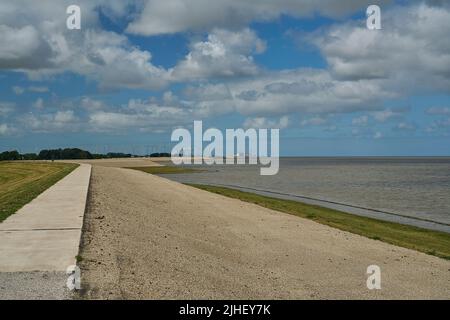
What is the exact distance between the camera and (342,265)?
1383cm

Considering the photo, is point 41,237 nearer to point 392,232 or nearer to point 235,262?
point 235,262

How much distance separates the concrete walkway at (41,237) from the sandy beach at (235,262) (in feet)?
1.30

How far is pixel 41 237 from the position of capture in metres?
13.3

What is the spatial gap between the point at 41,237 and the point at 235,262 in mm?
4831

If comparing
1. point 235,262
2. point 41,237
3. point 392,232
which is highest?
point 41,237

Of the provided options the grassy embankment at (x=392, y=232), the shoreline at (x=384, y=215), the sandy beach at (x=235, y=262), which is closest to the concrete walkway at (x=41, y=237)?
the sandy beach at (x=235, y=262)

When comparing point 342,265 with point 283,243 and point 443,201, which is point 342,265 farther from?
point 443,201

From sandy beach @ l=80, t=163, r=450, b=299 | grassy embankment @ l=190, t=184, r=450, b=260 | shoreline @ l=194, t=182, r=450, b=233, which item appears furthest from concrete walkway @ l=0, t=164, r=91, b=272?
shoreline @ l=194, t=182, r=450, b=233

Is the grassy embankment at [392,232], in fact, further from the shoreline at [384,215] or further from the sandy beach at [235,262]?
the sandy beach at [235,262]

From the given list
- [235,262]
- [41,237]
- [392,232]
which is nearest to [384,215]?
[392,232]

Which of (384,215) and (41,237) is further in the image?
(384,215)

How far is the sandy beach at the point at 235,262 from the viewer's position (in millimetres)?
10250

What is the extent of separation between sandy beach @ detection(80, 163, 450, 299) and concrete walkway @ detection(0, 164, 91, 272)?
40 centimetres

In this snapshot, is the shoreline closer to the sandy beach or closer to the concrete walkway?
the sandy beach
